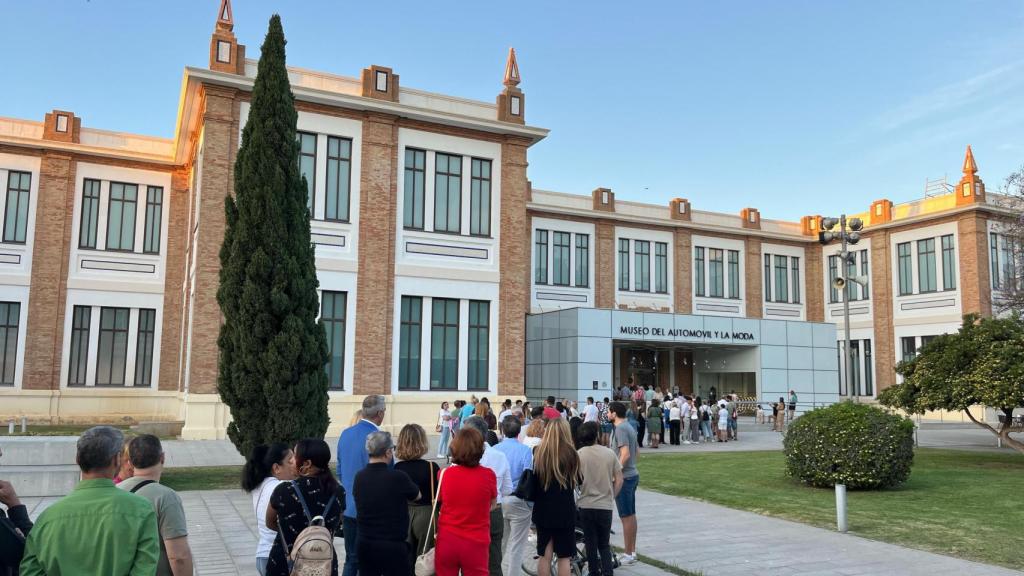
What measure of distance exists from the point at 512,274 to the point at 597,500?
811 inches

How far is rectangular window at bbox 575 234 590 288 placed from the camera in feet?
131

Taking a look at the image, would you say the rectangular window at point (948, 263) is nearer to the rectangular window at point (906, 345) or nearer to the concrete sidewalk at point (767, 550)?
the rectangular window at point (906, 345)

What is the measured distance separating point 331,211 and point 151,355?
11.5 meters

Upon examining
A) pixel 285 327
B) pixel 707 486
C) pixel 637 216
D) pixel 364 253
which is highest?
pixel 637 216

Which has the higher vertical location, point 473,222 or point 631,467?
point 473,222

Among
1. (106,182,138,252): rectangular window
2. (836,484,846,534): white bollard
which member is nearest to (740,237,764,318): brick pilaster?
(106,182,138,252): rectangular window

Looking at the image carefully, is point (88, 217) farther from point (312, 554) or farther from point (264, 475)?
point (312, 554)

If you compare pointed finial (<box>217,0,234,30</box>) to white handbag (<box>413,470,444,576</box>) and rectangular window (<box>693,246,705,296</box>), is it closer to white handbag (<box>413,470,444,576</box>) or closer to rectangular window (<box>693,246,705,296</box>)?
white handbag (<box>413,470,444,576</box>)

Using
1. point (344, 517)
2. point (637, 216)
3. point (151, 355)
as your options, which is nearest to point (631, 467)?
point (344, 517)

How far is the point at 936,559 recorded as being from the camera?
8523 mm

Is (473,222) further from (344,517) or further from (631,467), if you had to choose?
(344,517)

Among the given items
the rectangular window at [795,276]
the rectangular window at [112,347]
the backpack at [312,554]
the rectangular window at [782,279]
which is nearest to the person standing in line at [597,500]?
the backpack at [312,554]

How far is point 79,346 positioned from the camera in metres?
29.5

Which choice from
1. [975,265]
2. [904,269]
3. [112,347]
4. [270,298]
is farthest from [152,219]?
[975,265]
